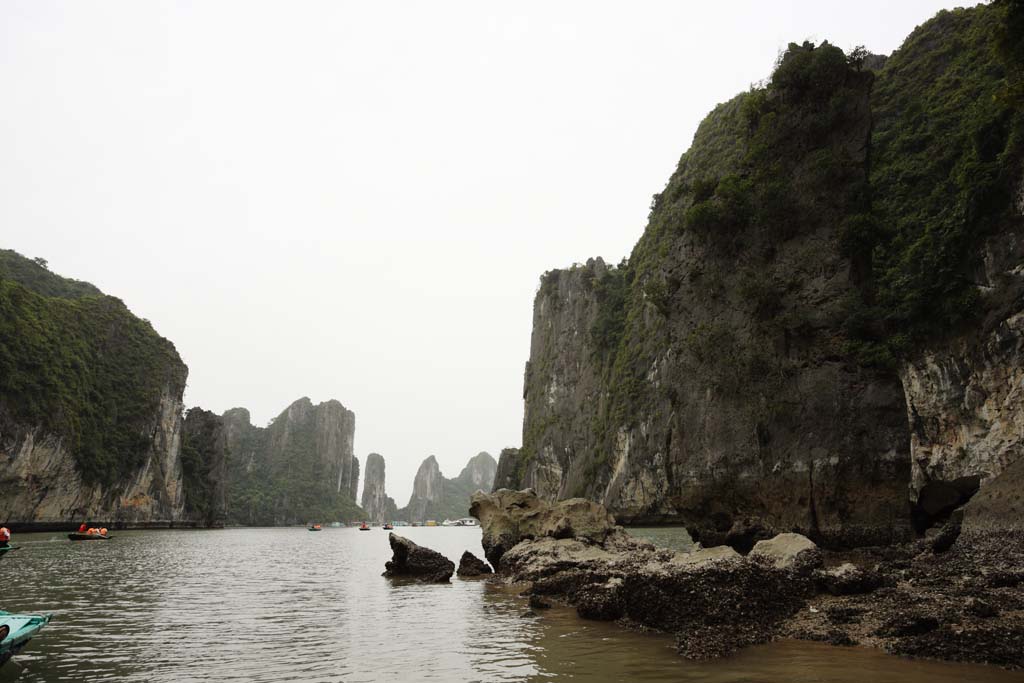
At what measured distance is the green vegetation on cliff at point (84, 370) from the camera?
5816 centimetres

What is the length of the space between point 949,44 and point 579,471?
4643 centimetres

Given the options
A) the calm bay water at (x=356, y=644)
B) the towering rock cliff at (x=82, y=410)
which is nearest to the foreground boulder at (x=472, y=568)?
the calm bay water at (x=356, y=644)

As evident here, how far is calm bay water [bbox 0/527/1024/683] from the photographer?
7.60 metres

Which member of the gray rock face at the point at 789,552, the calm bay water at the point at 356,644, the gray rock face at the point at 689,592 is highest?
the gray rock face at the point at 789,552

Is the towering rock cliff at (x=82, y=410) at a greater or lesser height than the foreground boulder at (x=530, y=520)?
greater

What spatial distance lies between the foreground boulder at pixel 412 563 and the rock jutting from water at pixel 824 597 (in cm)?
750

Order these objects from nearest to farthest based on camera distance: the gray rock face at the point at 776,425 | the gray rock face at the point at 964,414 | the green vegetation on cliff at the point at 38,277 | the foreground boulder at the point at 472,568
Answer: the gray rock face at the point at 964,414, the gray rock face at the point at 776,425, the foreground boulder at the point at 472,568, the green vegetation on cliff at the point at 38,277

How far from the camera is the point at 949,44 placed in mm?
28344

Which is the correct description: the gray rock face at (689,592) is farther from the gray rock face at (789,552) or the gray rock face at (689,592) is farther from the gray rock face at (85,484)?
the gray rock face at (85,484)

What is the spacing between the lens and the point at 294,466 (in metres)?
144

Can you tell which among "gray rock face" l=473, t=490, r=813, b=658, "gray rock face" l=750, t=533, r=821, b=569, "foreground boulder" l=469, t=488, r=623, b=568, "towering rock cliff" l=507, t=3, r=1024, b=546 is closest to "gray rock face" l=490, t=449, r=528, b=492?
"foreground boulder" l=469, t=488, r=623, b=568

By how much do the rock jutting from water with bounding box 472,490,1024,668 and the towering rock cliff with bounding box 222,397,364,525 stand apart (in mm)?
131672

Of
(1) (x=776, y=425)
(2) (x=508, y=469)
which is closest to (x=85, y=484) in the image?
(2) (x=508, y=469)

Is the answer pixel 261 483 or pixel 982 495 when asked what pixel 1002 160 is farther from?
pixel 261 483
